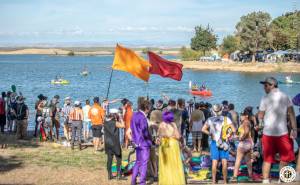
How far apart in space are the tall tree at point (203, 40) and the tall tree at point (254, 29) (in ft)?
76.9

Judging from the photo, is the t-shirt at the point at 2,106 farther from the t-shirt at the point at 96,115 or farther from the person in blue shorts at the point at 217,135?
the person in blue shorts at the point at 217,135

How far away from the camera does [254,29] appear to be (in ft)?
341

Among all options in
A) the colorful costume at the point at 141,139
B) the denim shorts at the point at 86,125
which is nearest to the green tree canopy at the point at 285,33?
the denim shorts at the point at 86,125

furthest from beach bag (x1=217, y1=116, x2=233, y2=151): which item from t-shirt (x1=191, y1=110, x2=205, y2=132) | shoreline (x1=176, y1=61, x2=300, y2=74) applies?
shoreline (x1=176, y1=61, x2=300, y2=74)

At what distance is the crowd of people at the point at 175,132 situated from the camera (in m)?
9.58

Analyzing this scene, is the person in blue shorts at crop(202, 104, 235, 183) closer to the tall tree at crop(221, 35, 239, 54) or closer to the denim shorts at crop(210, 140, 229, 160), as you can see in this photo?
the denim shorts at crop(210, 140, 229, 160)

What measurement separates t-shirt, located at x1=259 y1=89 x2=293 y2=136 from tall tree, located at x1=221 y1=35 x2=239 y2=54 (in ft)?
371

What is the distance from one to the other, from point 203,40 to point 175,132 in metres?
119

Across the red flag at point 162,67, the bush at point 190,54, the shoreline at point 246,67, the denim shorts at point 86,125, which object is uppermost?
the bush at point 190,54

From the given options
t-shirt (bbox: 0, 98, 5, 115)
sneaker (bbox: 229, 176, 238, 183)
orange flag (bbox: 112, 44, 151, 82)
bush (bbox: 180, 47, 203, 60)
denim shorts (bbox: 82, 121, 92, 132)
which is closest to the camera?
sneaker (bbox: 229, 176, 238, 183)

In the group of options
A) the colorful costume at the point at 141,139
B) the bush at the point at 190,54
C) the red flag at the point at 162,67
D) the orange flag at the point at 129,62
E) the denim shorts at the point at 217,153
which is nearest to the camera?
the colorful costume at the point at 141,139

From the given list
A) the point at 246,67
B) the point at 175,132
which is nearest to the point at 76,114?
the point at 175,132

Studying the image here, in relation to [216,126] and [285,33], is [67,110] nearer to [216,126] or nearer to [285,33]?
[216,126]

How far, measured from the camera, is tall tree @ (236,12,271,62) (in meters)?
104
